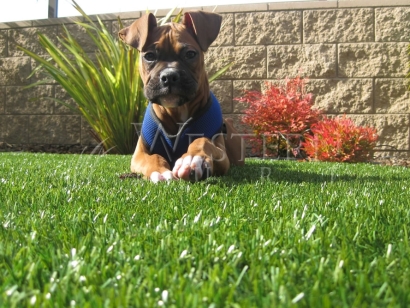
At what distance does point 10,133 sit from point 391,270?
843cm

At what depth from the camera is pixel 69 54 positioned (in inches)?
312

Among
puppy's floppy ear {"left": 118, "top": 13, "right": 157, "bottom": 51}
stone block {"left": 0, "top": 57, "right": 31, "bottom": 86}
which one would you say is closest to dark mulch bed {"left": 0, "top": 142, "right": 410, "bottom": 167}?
stone block {"left": 0, "top": 57, "right": 31, "bottom": 86}

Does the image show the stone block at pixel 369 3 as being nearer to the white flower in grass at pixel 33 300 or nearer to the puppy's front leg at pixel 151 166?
the puppy's front leg at pixel 151 166

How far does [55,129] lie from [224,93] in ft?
10.5

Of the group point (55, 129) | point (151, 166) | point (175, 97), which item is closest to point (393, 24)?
point (175, 97)

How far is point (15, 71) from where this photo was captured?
8.18 m

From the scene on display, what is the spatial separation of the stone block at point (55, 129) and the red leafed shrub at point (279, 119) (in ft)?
10.5

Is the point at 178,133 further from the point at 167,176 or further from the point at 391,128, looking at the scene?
the point at 391,128

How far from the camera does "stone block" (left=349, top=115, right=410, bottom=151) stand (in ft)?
22.3

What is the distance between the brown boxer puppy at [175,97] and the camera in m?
2.76

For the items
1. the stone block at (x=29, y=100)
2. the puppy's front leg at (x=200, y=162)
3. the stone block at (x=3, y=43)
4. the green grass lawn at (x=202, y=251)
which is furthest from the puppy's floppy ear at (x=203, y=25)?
the stone block at (x=3, y=43)

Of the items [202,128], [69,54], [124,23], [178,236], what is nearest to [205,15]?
[202,128]

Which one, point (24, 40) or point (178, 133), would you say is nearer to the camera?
point (178, 133)

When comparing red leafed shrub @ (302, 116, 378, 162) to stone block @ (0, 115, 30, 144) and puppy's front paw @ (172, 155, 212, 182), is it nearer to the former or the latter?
puppy's front paw @ (172, 155, 212, 182)
